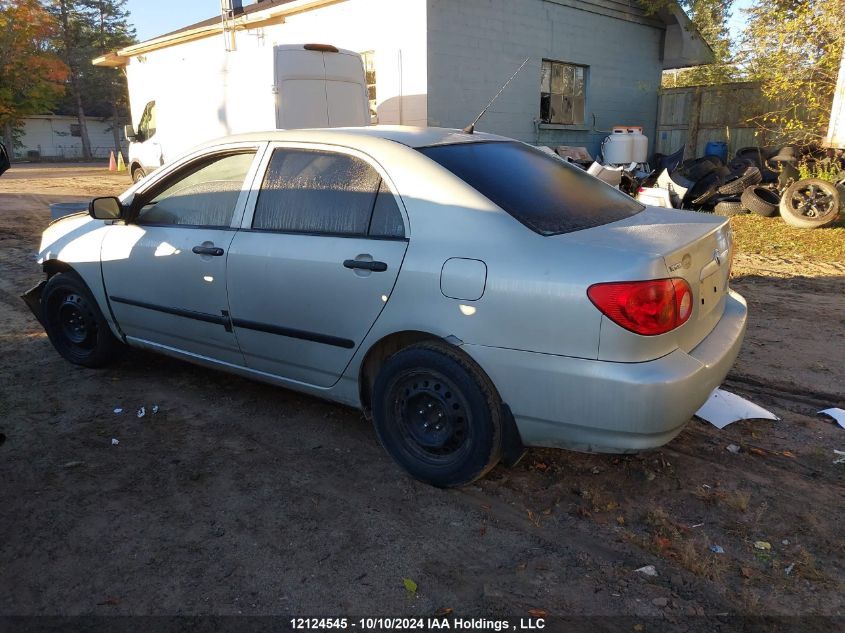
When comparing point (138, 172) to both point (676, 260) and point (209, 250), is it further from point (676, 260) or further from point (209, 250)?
point (676, 260)

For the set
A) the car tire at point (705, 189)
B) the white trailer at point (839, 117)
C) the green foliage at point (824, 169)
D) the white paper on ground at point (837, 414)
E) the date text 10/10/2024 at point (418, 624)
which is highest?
the white trailer at point (839, 117)

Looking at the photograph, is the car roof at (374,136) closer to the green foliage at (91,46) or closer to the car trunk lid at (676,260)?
the car trunk lid at (676,260)

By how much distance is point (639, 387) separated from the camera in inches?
96.7

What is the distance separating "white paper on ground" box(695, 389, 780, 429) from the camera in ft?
12.0

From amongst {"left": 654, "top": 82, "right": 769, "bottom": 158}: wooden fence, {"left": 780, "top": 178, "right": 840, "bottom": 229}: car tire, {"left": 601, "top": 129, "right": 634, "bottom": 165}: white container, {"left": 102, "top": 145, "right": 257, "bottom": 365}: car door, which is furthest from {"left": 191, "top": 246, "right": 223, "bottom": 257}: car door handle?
{"left": 654, "top": 82, "right": 769, "bottom": 158}: wooden fence

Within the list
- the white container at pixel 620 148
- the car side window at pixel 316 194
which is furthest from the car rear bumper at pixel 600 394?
the white container at pixel 620 148

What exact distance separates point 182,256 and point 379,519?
6.46 ft

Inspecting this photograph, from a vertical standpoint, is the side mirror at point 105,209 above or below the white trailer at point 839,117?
below

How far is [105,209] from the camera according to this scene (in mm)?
3975

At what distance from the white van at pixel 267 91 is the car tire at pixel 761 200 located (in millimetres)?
6230

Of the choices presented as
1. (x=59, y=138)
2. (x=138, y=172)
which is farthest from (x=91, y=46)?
(x=138, y=172)

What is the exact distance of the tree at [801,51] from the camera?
9.83m

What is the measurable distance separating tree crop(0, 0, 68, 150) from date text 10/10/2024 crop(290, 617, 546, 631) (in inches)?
1477

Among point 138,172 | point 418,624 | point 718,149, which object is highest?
point 718,149
